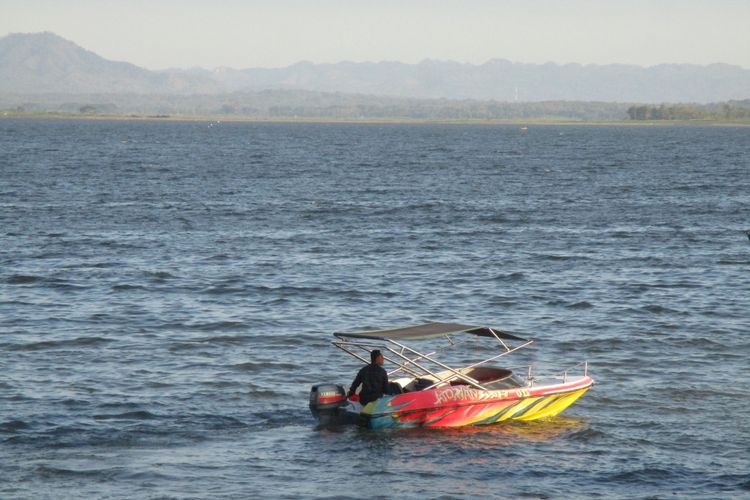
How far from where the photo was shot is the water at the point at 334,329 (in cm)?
2138

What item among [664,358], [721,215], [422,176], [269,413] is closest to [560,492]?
[269,413]

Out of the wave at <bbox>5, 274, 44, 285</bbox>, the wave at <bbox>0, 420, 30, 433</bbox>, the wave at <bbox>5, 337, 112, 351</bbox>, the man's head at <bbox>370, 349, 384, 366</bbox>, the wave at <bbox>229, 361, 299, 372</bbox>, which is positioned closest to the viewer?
the wave at <bbox>0, 420, 30, 433</bbox>

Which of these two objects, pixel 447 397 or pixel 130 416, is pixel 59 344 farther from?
pixel 447 397

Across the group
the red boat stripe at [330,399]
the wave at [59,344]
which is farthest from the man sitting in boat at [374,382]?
the wave at [59,344]

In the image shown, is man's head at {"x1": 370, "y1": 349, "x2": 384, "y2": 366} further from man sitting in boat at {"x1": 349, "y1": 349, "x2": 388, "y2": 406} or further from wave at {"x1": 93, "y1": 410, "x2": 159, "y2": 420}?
wave at {"x1": 93, "y1": 410, "x2": 159, "y2": 420}

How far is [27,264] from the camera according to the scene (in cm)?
4428

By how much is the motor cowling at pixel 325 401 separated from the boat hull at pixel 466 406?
25.7 inches

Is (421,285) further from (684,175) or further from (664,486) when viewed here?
(684,175)

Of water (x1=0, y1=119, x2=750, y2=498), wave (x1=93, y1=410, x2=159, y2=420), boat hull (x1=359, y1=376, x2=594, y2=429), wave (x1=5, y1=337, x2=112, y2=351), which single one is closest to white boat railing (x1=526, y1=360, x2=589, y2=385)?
boat hull (x1=359, y1=376, x2=594, y2=429)

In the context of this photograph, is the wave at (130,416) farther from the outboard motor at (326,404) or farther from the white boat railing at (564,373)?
the white boat railing at (564,373)

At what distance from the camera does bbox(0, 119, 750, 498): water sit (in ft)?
70.1

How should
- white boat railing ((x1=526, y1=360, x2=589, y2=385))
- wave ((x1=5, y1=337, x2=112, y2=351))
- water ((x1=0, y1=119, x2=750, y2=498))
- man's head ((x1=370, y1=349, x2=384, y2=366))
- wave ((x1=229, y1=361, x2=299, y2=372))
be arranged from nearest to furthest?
water ((x1=0, y1=119, x2=750, y2=498))
man's head ((x1=370, y1=349, x2=384, y2=366))
white boat railing ((x1=526, y1=360, x2=589, y2=385))
wave ((x1=229, y1=361, x2=299, y2=372))
wave ((x1=5, y1=337, x2=112, y2=351))

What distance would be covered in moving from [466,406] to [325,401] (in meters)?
3.19

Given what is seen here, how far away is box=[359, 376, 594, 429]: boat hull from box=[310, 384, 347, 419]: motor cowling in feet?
2.14
